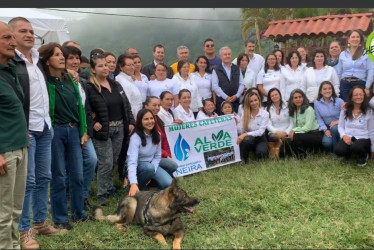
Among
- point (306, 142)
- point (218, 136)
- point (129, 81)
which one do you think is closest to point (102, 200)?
point (129, 81)

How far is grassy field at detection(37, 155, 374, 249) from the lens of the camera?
398 cm

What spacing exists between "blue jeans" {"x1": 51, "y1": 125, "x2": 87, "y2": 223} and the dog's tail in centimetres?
29

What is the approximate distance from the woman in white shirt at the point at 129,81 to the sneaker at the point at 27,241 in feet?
8.80

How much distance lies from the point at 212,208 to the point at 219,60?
159 inches

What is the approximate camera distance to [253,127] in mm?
7453

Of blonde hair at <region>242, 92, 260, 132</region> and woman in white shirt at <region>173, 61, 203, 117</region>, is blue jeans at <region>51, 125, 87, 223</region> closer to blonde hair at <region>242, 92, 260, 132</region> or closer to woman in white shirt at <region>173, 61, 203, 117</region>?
woman in white shirt at <region>173, 61, 203, 117</region>

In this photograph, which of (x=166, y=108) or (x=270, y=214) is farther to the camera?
(x=166, y=108)

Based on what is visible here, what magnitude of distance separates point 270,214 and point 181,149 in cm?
260

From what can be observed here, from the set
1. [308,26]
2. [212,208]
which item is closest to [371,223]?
[212,208]

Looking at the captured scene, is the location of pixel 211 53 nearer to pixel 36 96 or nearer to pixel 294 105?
pixel 294 105

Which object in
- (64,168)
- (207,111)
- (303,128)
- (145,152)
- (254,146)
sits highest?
(207,111)

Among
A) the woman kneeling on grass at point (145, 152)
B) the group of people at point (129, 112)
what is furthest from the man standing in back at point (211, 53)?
the woman kneeling on grass at point (145, 152)

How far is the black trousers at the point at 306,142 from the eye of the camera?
285 inches

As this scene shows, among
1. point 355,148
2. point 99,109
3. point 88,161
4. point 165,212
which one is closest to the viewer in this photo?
point 165,212
